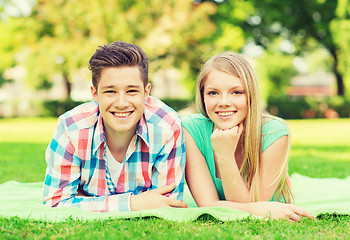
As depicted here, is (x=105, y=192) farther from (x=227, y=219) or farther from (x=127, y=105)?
(x=227, y=219)

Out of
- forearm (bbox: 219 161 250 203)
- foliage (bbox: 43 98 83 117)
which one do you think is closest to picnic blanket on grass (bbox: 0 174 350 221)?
forearm (bbox: 219 161 250 203)

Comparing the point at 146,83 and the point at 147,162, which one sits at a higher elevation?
the point at 146,83

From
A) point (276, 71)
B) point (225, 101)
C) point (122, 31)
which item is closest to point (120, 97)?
point (225, 101)

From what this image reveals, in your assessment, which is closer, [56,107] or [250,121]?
[250,121]

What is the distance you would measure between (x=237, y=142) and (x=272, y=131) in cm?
31

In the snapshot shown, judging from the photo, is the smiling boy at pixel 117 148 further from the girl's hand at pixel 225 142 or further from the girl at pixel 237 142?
the girl's hand at pixel 225 142

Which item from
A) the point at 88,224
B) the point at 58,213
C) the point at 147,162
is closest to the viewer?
the point at 88,224

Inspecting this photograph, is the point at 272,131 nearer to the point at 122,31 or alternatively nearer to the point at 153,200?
the point at 153,200

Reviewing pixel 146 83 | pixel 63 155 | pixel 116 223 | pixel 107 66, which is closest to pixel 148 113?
pixel 146 83

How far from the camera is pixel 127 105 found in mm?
3066

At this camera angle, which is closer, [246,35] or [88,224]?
[88,224]

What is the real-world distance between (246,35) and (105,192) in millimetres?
23289

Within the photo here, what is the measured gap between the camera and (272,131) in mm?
3328

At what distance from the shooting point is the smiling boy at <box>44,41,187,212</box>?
3111 mm
